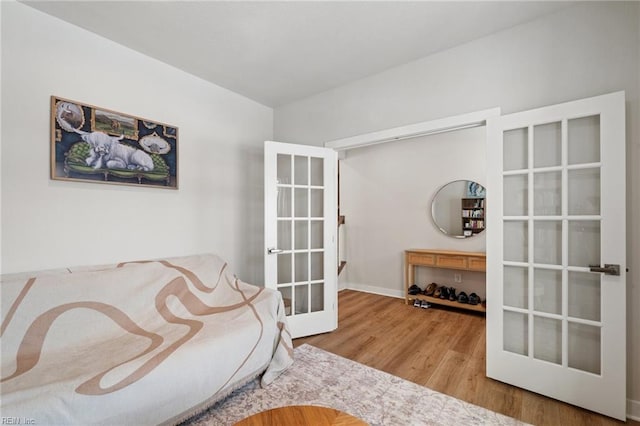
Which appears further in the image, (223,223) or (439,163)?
(439,163)

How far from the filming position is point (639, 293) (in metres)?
1.62

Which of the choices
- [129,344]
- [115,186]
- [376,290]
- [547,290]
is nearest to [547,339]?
[547,290]

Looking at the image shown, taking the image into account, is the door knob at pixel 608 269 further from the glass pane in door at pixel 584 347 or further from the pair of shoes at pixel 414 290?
the pair of shoes at pixel 414 290

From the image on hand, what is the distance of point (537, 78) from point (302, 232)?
2.32 metres

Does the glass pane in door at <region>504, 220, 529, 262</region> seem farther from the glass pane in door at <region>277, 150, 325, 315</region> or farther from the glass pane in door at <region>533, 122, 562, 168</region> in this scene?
the glass pane in door at <region>277, 150, 325, 315</region>

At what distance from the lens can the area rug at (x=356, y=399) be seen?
1.64 metres

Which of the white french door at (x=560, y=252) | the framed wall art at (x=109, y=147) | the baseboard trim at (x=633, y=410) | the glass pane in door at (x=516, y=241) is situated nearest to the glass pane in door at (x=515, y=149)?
the white french door at (x=560, y=252)

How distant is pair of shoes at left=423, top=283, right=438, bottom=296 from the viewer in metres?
3.92

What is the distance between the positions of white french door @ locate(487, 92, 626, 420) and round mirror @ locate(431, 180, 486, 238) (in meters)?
2.12

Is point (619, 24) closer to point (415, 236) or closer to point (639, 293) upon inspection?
point (639, 293)

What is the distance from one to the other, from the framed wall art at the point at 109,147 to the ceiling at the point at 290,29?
0.63 m

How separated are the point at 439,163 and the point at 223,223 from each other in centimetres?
326

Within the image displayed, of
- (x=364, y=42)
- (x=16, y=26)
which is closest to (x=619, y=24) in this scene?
(x=364, y=42)

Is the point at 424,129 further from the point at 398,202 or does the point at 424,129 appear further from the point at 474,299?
the point at 474,299
